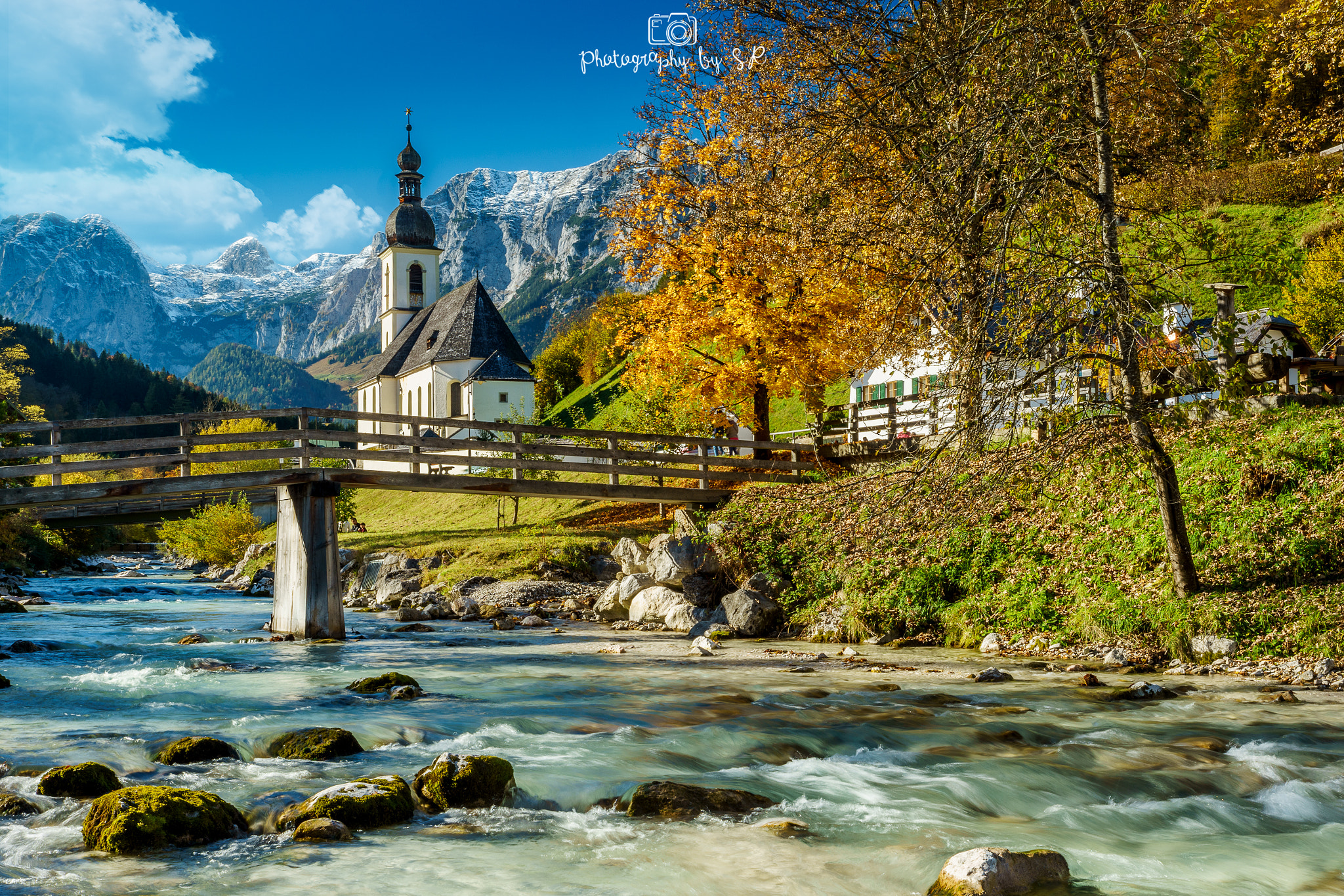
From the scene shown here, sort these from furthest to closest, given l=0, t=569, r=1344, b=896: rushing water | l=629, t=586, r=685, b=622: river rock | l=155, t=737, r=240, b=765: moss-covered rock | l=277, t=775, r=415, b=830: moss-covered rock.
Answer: l=629, t=586, r=685, b=622: river rock, l=155, t=737, r=240, b=765: moss-covered rock, l=277, t=775, r=415, b=830: moss-covered rock, l=0, t=569, r=1344, b=896: rushing water

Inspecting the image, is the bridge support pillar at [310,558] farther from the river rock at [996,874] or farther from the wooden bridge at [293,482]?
the river rock at [996,874]

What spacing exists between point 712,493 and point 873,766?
13.6 m

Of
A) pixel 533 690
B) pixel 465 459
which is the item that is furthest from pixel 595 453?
pixel 533 690

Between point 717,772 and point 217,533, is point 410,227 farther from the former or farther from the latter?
point 717,772

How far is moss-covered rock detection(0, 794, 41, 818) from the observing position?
6812 mm

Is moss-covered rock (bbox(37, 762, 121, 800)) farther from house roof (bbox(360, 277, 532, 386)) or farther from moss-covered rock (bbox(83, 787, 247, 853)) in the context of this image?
house roof (bbox(360, 277, 532, 386))

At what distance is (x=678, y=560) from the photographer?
1897 cm

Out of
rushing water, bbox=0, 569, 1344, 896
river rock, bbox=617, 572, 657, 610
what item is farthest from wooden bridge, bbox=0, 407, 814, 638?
rushing water, bbox=0, 569, 1344, 896

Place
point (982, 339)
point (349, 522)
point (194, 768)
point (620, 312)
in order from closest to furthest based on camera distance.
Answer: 1. point (194, 768)
2. point (982, 339)
3. point (620, 312)
4. point (349, 522)

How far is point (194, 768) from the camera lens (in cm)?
813

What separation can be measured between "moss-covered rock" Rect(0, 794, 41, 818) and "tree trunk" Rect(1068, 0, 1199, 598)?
10.6m

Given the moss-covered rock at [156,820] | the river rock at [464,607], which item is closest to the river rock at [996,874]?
the moss-covered rock at [156,820]

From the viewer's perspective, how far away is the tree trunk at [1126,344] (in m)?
9.96

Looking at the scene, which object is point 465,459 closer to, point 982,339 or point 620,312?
point 620,312
